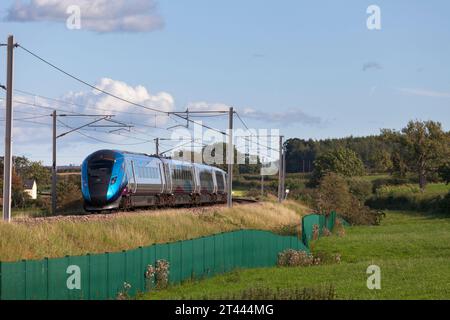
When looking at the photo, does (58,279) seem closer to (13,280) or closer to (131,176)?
(13,280)

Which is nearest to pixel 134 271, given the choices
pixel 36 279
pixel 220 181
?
pixel 36 279

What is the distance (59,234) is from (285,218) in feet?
117

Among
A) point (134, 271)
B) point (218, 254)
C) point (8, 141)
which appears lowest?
point (218, 254)

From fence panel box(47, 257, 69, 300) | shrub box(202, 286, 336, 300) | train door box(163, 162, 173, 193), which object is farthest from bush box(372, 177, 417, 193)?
fence panel box(47, 257, 69, 300)

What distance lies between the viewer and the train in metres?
38.8

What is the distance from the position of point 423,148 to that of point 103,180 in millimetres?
86740

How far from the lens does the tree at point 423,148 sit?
119 meters

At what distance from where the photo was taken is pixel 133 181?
41.0 m

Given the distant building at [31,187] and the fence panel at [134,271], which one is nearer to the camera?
the fence panel at [134,271]

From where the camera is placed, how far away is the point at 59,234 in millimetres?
23844

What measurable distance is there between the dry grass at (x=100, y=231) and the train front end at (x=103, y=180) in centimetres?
301

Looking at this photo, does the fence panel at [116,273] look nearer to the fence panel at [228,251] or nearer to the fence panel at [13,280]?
the fence panel at [13,280]

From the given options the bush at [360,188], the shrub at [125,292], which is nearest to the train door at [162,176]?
the shrub at [125,292]

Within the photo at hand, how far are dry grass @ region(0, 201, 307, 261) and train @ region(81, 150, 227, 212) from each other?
2874mm
